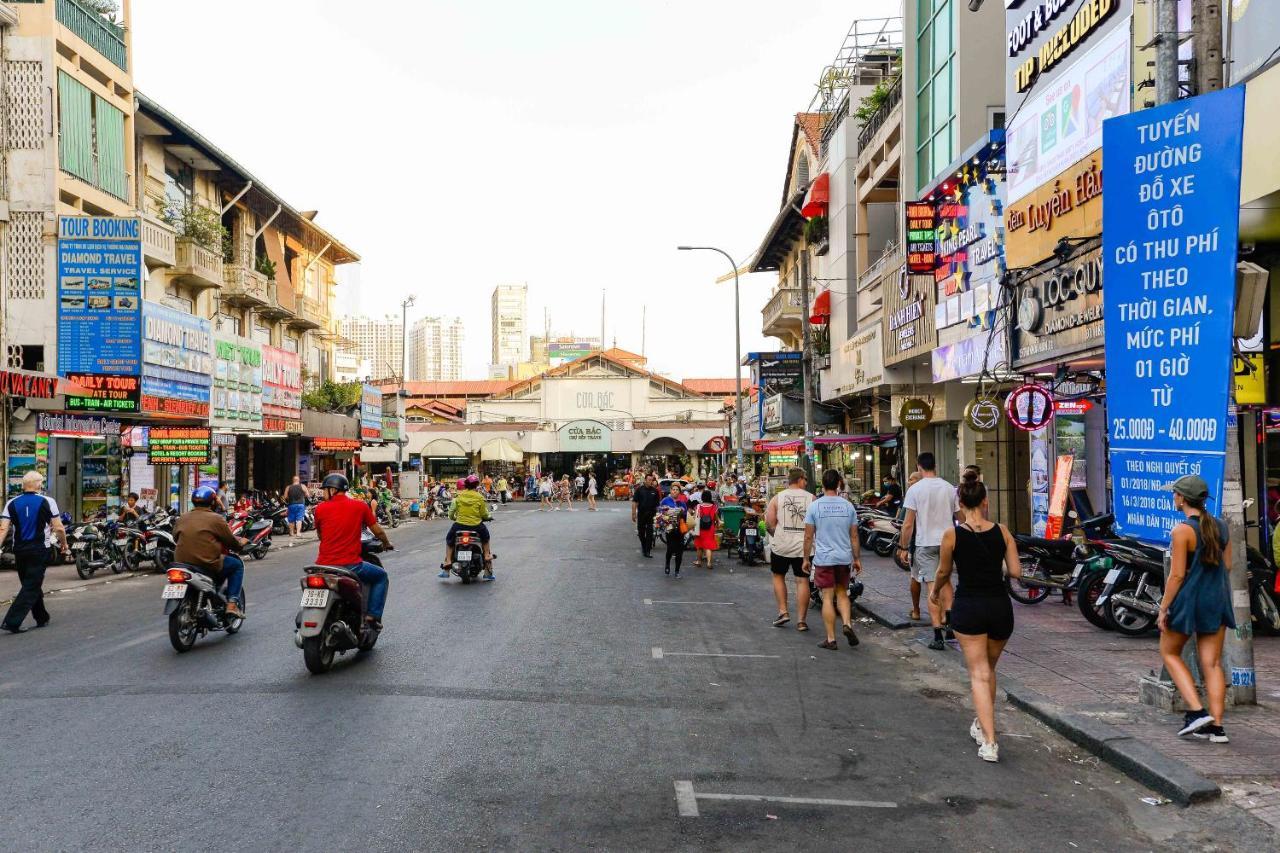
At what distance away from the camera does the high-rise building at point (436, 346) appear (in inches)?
7072

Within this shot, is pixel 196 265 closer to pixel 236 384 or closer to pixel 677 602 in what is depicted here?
pixel 236 384

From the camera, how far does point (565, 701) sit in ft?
24.7

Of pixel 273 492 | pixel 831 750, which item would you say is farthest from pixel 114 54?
pixel 831 750

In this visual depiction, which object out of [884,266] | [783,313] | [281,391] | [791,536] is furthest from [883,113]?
[281,391]

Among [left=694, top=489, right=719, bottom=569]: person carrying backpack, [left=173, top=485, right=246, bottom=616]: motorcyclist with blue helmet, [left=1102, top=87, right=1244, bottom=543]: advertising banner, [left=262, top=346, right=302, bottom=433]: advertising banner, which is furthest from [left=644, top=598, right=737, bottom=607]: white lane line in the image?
[left=262, top=346, right=302, bottom=433]: advertising banner

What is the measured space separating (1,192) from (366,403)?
2168 cm

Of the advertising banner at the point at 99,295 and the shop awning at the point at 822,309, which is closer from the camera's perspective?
the advertising banner at the point at 99,295

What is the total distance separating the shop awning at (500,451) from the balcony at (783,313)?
1733 cm

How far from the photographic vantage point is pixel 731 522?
22016mm

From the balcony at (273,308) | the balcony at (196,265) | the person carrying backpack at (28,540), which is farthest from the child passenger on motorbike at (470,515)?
the balcony at (273,308)

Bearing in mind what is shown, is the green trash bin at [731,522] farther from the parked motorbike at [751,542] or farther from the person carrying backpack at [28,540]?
the person carrying backpack at [28,540]

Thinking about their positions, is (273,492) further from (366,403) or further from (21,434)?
(21,434)

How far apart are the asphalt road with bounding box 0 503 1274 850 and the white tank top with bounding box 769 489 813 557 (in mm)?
1078

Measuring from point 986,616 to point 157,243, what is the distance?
24454 millimetres
